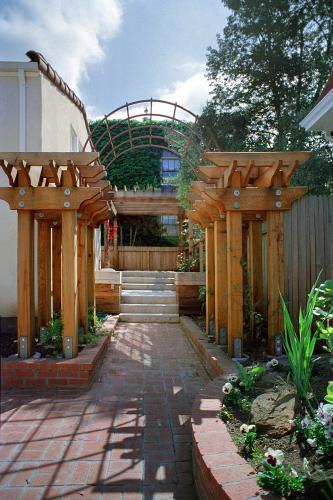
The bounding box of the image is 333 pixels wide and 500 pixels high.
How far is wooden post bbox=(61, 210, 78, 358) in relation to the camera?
4.76 m

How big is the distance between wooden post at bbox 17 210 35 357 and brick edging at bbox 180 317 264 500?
2355mm

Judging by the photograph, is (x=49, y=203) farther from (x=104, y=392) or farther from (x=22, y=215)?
(x=104, y=392)

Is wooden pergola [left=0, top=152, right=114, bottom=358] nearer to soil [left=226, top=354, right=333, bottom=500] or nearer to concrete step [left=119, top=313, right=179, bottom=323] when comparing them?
soil [left=226, top=354, right=333, bottom=500]

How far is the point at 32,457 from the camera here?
2924 millimetres

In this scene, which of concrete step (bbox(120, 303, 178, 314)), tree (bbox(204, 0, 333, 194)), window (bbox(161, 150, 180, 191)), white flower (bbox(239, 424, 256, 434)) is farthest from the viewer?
window (bbox(161, 150, 180, 191))

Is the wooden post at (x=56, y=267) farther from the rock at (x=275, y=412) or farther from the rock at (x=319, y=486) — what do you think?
the rock at (x=319, y=486)

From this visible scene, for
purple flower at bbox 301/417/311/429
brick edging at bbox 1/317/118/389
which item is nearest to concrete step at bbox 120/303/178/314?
brick edging at bbox 1/317/118/389

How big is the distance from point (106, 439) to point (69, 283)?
78.1 inches

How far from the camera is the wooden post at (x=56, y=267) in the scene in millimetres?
6293

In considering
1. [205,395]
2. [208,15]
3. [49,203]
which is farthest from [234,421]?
[208,15]

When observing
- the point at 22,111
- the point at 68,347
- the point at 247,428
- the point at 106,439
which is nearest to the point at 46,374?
the point at 68,347

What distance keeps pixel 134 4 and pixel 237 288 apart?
332 centimetres

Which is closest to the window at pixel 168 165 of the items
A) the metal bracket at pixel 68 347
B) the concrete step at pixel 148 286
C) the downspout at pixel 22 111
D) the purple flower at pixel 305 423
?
the concrete step at pixel 148 286

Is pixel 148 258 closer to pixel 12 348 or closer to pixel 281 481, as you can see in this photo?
pixel 12 348
